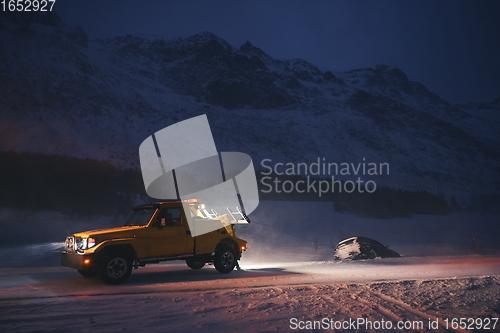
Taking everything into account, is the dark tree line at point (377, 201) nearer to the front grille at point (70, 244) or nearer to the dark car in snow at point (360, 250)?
the dark car in snow at point (360, 250)

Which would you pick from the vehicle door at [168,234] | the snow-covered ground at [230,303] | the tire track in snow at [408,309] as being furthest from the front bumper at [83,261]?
the tire track in snow at [408,309]

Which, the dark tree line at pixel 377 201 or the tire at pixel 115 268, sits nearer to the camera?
the tire at pixel 115 268

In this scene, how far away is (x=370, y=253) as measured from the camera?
60.4 feet

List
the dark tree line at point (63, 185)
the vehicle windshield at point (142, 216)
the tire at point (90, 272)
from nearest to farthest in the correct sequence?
the tire at point (90, 272)
the vehicle windshield at point (142, 216)
the dark tree line at point (63, 185)

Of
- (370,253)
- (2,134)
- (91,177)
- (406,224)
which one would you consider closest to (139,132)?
(2,134)

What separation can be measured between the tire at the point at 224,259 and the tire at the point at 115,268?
2.85 m

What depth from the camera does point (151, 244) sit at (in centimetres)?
1034

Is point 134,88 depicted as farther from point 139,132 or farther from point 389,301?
point 389,301

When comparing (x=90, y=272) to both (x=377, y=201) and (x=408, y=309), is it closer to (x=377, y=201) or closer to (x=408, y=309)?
(x=408, y=309)

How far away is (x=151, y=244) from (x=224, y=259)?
262 centimetres

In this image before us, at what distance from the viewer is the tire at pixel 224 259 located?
39.1ft

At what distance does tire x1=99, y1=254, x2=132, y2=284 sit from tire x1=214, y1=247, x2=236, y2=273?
2.85 metres

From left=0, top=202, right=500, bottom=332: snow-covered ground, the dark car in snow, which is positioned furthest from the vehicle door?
the dark car in snow

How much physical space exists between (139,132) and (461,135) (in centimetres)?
8892
